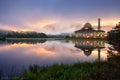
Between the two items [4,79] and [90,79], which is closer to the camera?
[90,79]

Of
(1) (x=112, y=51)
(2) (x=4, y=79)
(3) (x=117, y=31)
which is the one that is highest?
(3) (x=117, y=31)

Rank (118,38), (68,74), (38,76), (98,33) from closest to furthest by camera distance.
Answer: (118,38) → (68,74) → (38,76) → (98,33)

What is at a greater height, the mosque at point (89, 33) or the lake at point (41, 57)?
the mosque at point (89, 33)

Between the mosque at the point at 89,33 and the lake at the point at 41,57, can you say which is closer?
the lake at the point at 41,57

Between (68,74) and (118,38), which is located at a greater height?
(118,38)

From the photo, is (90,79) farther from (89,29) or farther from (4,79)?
(89,29)

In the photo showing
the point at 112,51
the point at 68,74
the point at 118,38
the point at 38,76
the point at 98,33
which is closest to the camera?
the point at 118,38

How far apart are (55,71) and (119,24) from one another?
13.0ft

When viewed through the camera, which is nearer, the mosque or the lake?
the lake

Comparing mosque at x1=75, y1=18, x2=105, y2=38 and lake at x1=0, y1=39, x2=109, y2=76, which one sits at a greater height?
mosque at x1=75, y1=18, x2=105, y2=38

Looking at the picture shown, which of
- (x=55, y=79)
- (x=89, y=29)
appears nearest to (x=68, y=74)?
(x=55, y=79)

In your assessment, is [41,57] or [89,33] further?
[89,33]

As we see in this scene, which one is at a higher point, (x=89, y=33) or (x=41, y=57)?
(x=89, y=33)

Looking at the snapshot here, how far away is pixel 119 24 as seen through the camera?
335 inches
